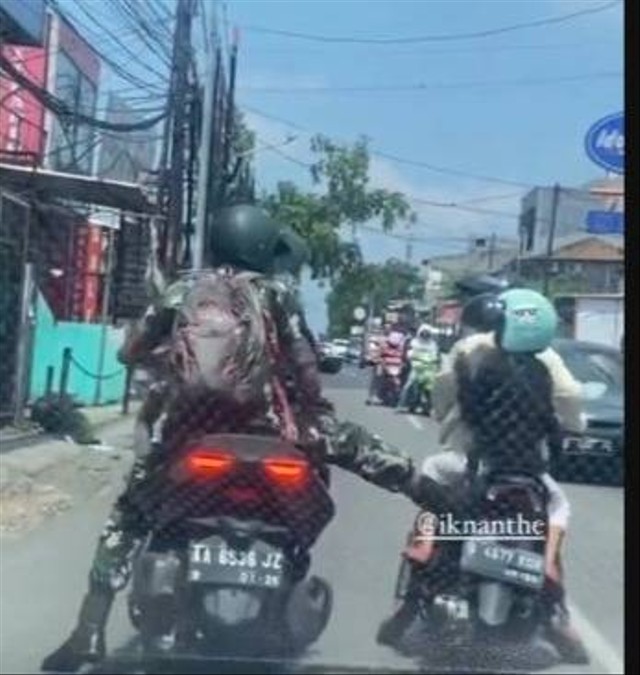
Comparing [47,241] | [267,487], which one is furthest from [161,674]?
[47,241]

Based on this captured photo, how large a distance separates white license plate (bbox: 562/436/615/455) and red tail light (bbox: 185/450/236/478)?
131 cm

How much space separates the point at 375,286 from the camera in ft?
21.6

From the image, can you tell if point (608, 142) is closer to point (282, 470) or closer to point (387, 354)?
point (387, 354)

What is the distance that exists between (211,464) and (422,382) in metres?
1.29

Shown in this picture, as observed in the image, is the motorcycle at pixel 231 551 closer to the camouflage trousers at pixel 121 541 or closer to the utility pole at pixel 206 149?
the camouflage trousers at pixel 121 541

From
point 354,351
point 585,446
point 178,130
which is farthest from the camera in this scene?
point 178,130

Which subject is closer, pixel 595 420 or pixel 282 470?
pixel 282 470

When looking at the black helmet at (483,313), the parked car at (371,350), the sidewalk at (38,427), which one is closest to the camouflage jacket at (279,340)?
the sidewalk at (38,427)

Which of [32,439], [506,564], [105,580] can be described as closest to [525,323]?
[506,564]

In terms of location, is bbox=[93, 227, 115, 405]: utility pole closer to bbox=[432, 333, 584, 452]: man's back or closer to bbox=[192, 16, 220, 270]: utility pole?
bbox=[192, 16, 220, 270]: utility pole

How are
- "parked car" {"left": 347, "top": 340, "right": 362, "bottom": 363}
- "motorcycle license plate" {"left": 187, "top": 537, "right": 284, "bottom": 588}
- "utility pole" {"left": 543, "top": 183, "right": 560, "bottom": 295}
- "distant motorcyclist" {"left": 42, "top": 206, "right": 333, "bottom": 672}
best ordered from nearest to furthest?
"motorcycle license plate" {"left": 187, "top": 537, "right": 284, "bottom": 588}, "distant motorcyclist" {"left": 42, "top": 206, "right": 333, "bottom": 672}, "utility pole" {"left": 543, "top": 183, "right": 560, "bottom": 295}, "parked car" {"left": 347, "top": 340, "right": 362, "bottom": 363}

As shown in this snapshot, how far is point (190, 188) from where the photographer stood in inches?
262

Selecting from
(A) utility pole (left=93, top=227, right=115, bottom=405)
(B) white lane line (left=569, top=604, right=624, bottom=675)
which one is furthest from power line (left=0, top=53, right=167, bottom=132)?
(B) white lane line (left=569, top=604, right=624, bottom=675)

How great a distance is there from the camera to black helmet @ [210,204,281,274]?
18.4 ft
